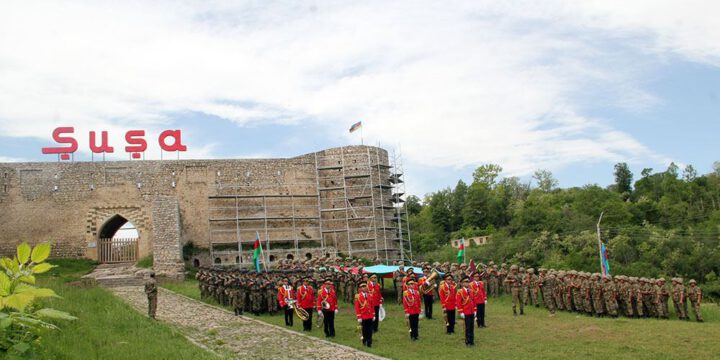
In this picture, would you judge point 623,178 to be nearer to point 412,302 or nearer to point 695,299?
point 695,299

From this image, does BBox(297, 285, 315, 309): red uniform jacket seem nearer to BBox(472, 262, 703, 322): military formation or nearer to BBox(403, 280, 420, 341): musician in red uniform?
BBox(403, 280, 420, 341): musician in red uniform

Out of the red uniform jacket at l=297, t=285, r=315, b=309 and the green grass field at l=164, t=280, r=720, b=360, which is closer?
the green grass field at l=164, t=280, r=720, b=360

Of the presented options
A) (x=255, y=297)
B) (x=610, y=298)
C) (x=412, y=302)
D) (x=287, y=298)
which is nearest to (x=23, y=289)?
(x=412, y=302)

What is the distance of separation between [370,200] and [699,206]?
23411 millimetres

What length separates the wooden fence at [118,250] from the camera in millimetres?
31969

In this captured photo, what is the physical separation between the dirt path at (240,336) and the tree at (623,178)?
4240 centimetres

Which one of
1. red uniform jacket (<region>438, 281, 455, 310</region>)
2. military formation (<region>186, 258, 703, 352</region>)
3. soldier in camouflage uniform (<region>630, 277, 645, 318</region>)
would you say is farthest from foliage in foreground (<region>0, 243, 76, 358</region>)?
soldier in camouflage uniform (<region>630, 277, 645, 318</region>)

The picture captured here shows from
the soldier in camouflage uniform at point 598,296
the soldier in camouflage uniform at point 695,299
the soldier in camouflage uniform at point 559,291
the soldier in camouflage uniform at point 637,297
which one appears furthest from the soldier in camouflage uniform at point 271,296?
the soldier in camouflage uniform at point 695,299

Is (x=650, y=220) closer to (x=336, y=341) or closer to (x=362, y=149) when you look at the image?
(x=362, y=149)

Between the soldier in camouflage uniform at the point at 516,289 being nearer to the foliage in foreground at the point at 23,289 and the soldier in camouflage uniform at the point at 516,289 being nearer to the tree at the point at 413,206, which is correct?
the foliage in foreground at the point at 23,289

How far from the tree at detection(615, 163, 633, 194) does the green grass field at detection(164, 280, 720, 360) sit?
Answer: 37.7m

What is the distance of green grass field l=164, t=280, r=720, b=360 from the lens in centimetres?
1146

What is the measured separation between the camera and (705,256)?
27.2 meters

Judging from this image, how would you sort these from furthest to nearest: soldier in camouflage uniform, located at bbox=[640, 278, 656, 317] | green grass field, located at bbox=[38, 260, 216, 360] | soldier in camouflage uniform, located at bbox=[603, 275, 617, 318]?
1. soldier in camouflage uniform, located at bbox=[640, 278, 656, 317]
2. soldier in camouflage uniform, located at bbox=[603, 275, 617, 318]
3. green grass field, located at bbox=[38, 260, 216, 360]
